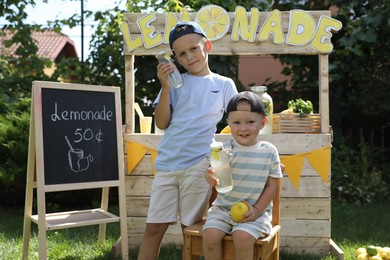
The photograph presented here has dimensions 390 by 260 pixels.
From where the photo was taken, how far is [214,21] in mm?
3939

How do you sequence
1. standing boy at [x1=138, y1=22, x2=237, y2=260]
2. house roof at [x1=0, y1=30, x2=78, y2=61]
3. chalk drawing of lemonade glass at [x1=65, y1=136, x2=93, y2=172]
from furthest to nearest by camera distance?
house roof at [x1=0, y1=30, x2=78, y2=61] → chalk drawing of lemonade glass at [x1=65, y1=136, x2=93, y2=172] → standing boy at [x1=138, y1=22, x2=237, y2=260]

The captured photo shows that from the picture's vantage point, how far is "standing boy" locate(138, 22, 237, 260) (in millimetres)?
2869

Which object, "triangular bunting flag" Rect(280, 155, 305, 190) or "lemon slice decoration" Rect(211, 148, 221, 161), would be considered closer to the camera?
"lemon slice decoration" Rect(211, 148, 221, 161)

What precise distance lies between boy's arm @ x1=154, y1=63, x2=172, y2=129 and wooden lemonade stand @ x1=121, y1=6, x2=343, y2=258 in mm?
979

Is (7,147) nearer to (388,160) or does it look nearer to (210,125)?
(210,125)

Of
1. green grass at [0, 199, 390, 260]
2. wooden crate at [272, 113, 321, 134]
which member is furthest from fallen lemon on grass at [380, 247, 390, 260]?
wooden crate at [272, 113, 321, 134]

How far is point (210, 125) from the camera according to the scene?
294 centimetres

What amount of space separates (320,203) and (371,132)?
4446mm

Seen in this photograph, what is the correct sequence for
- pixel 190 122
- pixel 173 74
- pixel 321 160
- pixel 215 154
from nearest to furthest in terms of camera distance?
1. pixel 215 154
2. pixel 173 74
3. pixel 190 122
4. pixel 321 160

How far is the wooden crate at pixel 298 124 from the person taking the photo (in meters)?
3.88

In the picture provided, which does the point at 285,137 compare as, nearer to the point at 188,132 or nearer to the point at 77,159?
the point at 188,132

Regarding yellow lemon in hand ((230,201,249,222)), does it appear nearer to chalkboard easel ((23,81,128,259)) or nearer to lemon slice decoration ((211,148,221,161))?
lemon slice decoration ((211,148,221,161))

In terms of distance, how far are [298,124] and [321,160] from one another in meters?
0.32

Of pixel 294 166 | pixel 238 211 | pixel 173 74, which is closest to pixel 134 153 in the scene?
pixel 294 166
